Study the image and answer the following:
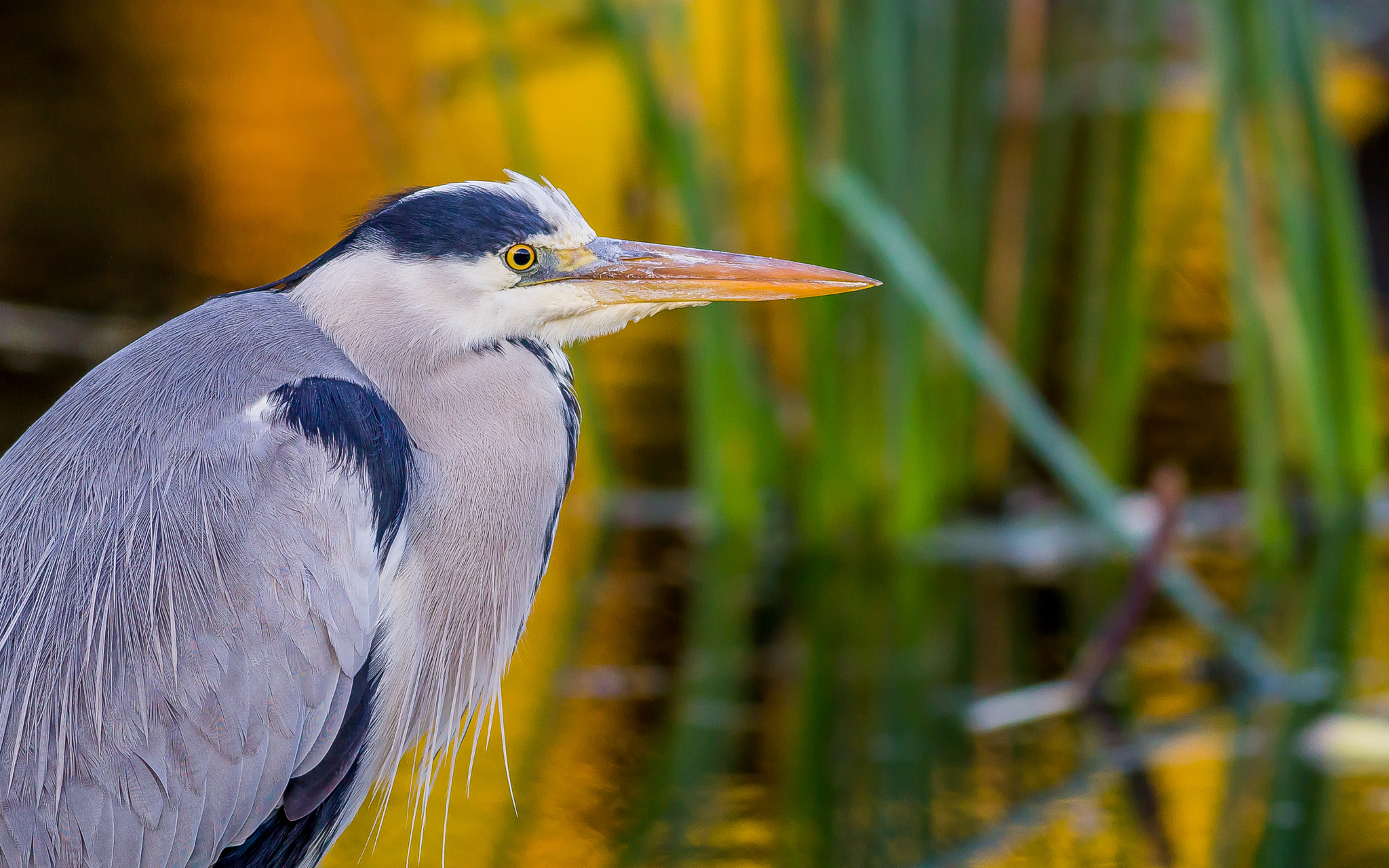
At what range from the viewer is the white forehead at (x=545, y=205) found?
200 cm

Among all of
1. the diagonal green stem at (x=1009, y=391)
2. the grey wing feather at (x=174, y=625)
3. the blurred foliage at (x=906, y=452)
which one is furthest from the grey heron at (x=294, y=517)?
Answer: the diagonal green stem at (x=1009, y=391)

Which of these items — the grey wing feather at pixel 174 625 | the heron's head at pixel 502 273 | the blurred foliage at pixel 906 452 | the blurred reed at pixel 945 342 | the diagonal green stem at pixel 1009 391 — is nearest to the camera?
the grey wing feather at pixel 174 625

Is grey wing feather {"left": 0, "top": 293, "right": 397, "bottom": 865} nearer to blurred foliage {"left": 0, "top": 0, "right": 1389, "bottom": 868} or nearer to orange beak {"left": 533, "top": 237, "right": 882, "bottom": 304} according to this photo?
orange beak {"left": 533, "top": 237, "right": 882, "bottom": 304}

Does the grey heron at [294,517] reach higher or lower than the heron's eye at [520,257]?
lower

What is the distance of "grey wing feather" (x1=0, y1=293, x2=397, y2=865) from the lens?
1.87 metres

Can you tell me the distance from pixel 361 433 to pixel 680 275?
17.7 inches

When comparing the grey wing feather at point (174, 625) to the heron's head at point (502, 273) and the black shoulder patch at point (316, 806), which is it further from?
the heron's head at point (502, 273)

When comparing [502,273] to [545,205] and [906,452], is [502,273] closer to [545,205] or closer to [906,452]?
[545,205]

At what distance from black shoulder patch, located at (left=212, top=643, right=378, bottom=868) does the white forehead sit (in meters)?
0.55

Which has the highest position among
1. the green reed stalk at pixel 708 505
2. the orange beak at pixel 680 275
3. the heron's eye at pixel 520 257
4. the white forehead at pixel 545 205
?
the white forehead at pixel 545 205

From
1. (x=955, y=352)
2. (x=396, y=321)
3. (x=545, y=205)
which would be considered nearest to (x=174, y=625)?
(x=396, y=321)

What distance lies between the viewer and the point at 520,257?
6.60 feet

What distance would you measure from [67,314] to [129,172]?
167 centimetres

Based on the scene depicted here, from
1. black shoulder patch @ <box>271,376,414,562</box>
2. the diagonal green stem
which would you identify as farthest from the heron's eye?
the diagonal green stem
